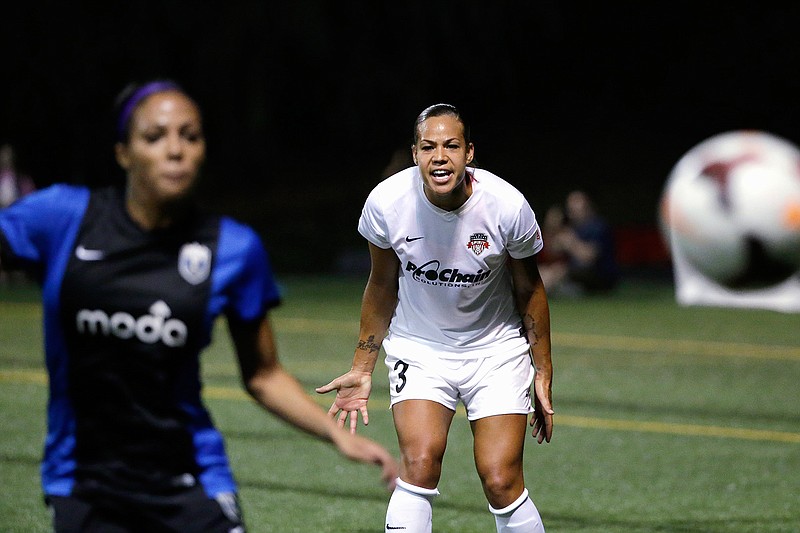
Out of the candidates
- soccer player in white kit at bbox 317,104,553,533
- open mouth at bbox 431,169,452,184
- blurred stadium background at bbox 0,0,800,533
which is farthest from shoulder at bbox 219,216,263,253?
open mouth at bbox 431,169,452,184

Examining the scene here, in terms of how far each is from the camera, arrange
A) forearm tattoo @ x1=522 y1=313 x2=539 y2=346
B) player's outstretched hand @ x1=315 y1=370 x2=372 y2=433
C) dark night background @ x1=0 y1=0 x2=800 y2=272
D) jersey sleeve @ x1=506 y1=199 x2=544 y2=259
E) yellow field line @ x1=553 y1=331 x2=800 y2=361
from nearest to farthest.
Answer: player's outstretched hand @ x1=315 y1=370 x2=372 y2=433, jersey sleeve @ x1=506 y1=199 x2=544 y2=259, forearm tattoo @ x1=522 y1=313 x2=539 y2=346, yellow field line @ x1=553 y1=331 x2=800 y2=361, dark night background @ x1=0 y1=0 x2=800 y2=272

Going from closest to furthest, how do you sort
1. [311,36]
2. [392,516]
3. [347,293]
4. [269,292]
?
[269,292], [392,516], [347,293], [311,36]

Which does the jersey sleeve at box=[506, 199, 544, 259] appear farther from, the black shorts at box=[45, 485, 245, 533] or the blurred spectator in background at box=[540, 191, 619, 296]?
the blurred spectator in background at box=[540, 191, 619, 296]

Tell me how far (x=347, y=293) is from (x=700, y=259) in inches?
234

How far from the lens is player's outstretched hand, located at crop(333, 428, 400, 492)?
139 inches

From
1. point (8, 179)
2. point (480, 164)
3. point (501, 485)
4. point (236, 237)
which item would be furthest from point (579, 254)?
point (236, 237)

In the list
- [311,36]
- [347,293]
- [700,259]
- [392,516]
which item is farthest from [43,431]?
[311,36]

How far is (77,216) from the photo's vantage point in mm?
3609

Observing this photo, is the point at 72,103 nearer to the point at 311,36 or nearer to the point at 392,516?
the point at 311,36

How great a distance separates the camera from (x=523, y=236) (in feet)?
18.2

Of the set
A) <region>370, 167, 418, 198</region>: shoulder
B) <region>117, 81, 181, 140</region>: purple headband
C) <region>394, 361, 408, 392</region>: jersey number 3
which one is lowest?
<region>394, 361, 408, 392</region>: jersey number 3

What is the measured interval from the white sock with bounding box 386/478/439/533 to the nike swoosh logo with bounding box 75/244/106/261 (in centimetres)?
220

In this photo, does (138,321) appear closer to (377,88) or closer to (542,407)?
(542,407)

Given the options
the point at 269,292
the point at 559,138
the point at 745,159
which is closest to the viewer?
the point at 269,292
